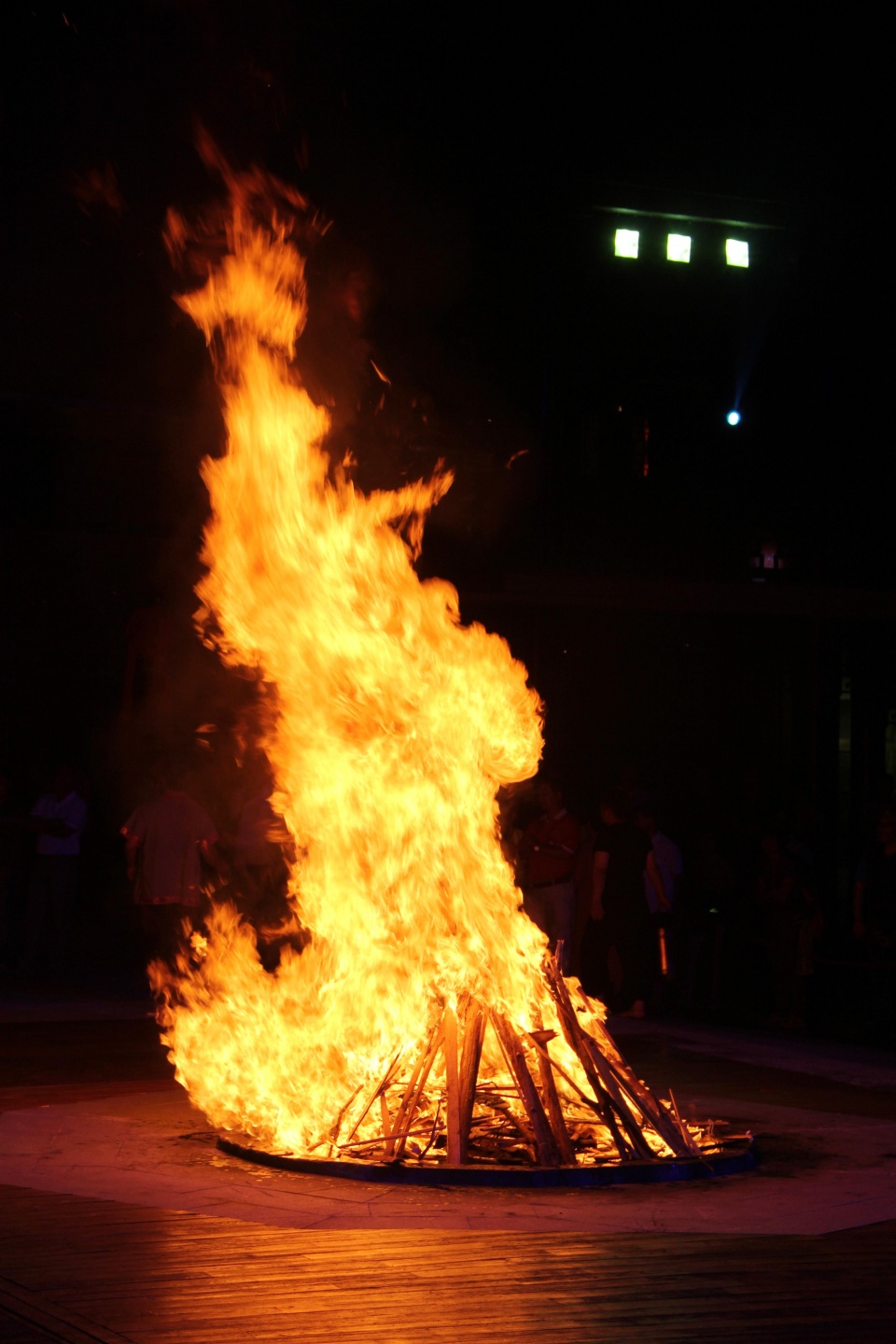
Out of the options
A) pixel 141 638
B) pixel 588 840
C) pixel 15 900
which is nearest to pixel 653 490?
pixel 141 638

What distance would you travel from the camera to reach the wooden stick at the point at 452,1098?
22.7 ft

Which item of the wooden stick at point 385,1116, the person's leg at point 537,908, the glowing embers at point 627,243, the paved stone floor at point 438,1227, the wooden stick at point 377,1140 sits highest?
the glowing embers at point 627,243

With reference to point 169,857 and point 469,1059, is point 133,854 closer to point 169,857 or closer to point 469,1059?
point 169,857

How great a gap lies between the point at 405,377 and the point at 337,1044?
46.4 ft

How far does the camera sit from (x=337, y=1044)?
7863 mm

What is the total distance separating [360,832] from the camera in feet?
26.7

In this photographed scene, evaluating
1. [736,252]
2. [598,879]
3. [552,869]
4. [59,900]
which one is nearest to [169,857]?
[59,900]

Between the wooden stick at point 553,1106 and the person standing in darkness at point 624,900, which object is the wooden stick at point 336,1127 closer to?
the wooden stick at point 553,1106

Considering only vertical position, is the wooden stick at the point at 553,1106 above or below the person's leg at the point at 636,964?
below

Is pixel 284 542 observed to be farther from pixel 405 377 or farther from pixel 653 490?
pixel 653 490

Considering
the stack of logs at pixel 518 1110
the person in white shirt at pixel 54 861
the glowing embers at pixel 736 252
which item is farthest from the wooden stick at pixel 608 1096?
the glowing embers at pixel 736 252

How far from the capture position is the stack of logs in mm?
7023

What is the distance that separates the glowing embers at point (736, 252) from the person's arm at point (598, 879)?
501 inches

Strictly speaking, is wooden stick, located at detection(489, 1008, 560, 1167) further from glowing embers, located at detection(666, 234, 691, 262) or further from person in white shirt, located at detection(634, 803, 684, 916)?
glowing embers, located at detection(666, 234, 691, 262)
